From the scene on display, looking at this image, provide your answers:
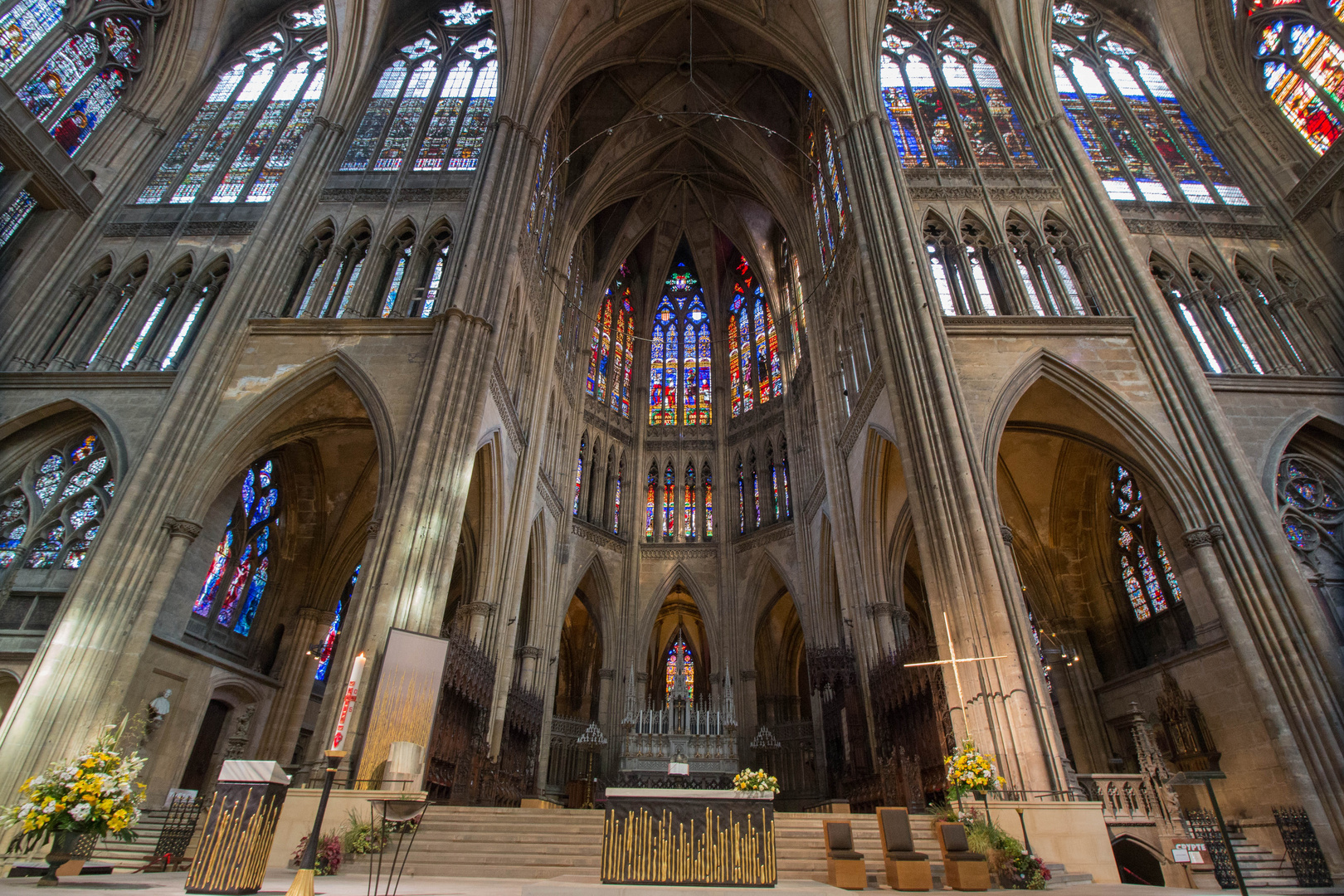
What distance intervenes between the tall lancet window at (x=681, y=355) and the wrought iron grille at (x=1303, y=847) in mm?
20199

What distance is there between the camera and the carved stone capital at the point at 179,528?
1274 centimetres

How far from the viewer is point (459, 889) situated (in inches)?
252

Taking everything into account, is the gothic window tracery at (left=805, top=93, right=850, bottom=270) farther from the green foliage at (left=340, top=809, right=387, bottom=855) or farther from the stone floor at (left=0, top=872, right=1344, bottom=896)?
the green foliage at (left=340, top=809, right=387, bottom=855)

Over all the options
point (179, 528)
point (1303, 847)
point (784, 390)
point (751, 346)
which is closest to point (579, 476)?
point (784, 390)

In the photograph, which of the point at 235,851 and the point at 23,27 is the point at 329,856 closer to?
the point at 235,851

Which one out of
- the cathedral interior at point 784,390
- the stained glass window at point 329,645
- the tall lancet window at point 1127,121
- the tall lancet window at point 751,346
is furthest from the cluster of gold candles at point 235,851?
the tall lancet window at point 751,346

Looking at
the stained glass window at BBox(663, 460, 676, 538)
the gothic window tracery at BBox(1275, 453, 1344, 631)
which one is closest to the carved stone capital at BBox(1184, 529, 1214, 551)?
the gothic window tracery at BBox(1275, 453, 1344, 631)

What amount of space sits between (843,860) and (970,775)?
2.57 m

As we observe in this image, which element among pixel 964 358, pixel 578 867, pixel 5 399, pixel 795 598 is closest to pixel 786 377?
pixel 795 598

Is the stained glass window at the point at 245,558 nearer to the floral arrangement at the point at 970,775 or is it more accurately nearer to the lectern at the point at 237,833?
the lectern at the point at 237,833

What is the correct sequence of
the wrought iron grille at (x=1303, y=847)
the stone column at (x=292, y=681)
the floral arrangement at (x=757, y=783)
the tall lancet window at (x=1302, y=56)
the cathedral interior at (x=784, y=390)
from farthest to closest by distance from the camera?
the stone column at (x=292, y=681), the tall lancet window at (x=1302, y=56), the cathedral interior at (x=784, y=390), the wrought iron grille at (x=1303, y=847), the floral arrangement at (x=757, y=783)

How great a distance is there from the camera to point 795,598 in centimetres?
2230

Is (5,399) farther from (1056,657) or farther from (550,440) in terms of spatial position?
(1056,657)

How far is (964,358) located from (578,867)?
37.3ft
